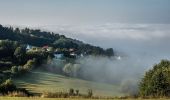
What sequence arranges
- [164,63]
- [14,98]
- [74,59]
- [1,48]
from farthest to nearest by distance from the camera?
1. [74,59]
2. [1,48]
3. [164,63]
4. [14,98]

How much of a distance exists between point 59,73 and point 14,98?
333 feet

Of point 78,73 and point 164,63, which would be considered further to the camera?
point 78,73

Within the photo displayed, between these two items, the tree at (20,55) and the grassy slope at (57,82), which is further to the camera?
the tree at (20,55)

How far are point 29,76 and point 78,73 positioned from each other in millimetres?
19070

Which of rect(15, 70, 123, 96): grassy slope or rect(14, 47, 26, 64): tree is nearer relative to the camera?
rect(15, 70, 123, 96): grassy slope

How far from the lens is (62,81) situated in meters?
117

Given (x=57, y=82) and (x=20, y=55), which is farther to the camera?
(x=20, y=55)

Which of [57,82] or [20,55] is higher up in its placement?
[20,55]

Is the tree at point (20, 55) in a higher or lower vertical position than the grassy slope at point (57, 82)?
higher

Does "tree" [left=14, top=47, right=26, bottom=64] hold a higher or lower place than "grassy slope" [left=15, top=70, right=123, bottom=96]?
higher

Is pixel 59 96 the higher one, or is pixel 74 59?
pixel 74 59

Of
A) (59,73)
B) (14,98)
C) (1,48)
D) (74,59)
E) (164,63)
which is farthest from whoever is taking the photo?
(74,59)

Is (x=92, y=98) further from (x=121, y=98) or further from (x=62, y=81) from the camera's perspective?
(x=62, y=81)

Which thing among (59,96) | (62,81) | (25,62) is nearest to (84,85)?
(62,81)
